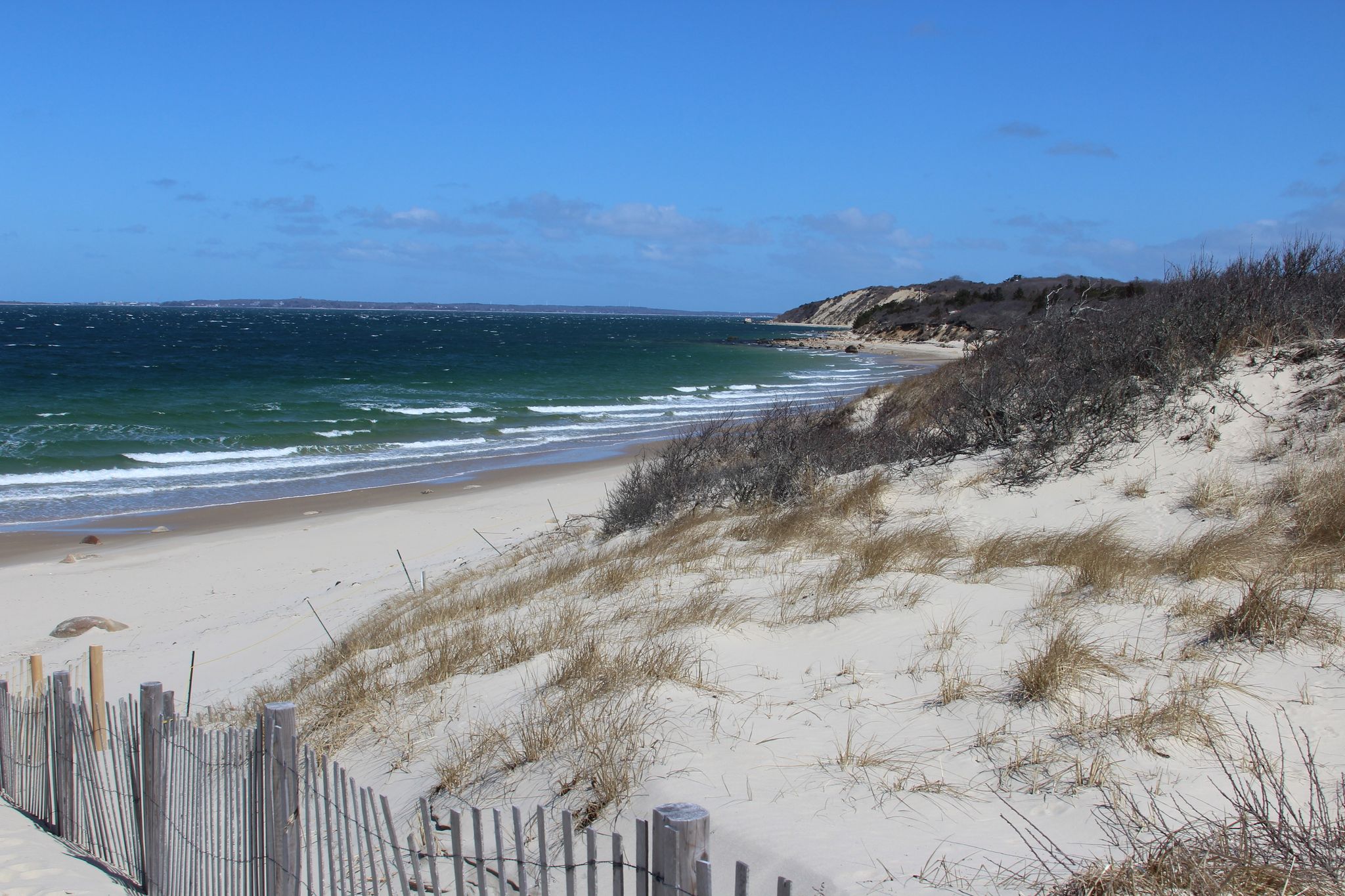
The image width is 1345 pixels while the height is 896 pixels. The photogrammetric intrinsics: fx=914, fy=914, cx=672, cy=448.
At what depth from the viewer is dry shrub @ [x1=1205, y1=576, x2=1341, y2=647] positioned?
182 inches

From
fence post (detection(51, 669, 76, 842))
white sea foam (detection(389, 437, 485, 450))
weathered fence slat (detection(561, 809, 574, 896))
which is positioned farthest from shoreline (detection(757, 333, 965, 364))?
weathered fence slat (detection(561, 809, 574, 896))

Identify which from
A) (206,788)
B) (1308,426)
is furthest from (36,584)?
(1308,426)

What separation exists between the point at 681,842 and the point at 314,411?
99.6ft

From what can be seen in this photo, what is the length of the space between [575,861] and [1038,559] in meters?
4.55

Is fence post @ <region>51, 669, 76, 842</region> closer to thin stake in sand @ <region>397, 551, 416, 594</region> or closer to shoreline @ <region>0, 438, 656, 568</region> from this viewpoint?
thin stake in sand @ <region>397, 551, 416, 594</region>

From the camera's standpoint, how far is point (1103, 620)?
5.34m

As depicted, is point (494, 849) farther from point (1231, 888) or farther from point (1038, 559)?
point (1038, 559)

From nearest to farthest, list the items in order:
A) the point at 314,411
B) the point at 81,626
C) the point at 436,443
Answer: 1. the point at 81,626
2. the point at 436,443
3. the point at 314,411

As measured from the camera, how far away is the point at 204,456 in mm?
22422

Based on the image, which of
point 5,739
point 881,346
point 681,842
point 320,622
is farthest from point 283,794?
point 881,346

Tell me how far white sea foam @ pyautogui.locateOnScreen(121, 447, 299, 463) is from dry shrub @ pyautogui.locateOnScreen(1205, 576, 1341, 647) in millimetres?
21951

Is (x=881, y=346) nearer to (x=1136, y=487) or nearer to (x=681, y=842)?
(x=1136, y=487)

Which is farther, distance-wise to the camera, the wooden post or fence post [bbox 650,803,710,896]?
the wooden post

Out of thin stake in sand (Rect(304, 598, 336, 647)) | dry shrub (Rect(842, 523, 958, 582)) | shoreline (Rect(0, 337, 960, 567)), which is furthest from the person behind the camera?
shoreline (Rect(0, 337, 960, 567))
